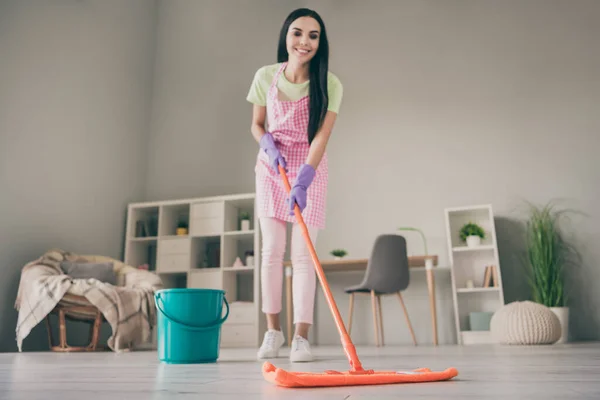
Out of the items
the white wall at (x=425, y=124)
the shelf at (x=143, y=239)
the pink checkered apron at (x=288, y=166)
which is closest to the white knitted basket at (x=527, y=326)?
the white wall at (x=425, y=124)

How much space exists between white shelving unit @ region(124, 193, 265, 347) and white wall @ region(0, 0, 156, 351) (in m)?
0.24

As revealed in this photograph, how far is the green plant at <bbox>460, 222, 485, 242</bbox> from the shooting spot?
398cm

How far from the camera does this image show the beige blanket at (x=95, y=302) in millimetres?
2947

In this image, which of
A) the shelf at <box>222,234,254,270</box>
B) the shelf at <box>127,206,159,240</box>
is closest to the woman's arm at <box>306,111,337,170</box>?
the shelf at <box>222,234,254,270</box>

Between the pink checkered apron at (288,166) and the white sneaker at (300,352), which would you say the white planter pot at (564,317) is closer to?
the pink checkered apron at (288,166)

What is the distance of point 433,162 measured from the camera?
4418 millimetres

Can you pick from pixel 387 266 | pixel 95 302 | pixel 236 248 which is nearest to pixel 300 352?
pixel 95 302

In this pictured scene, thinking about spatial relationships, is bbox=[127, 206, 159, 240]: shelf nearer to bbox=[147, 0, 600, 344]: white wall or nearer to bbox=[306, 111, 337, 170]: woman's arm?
bbox=[147, 0, 600, 344]: white wall

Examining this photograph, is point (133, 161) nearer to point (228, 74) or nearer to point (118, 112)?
point (118, 112)

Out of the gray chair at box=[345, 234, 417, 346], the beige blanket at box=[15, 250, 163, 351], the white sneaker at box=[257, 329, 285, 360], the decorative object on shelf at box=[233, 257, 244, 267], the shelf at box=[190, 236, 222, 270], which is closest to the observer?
the white sneaker at box=[257, 329, 285, 360]

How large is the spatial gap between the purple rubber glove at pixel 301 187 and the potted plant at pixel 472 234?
257cm

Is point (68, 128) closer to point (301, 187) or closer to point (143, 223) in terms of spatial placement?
point (143, 223)

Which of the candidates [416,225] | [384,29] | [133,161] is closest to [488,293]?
[416,225]

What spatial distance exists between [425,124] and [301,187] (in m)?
3.12
